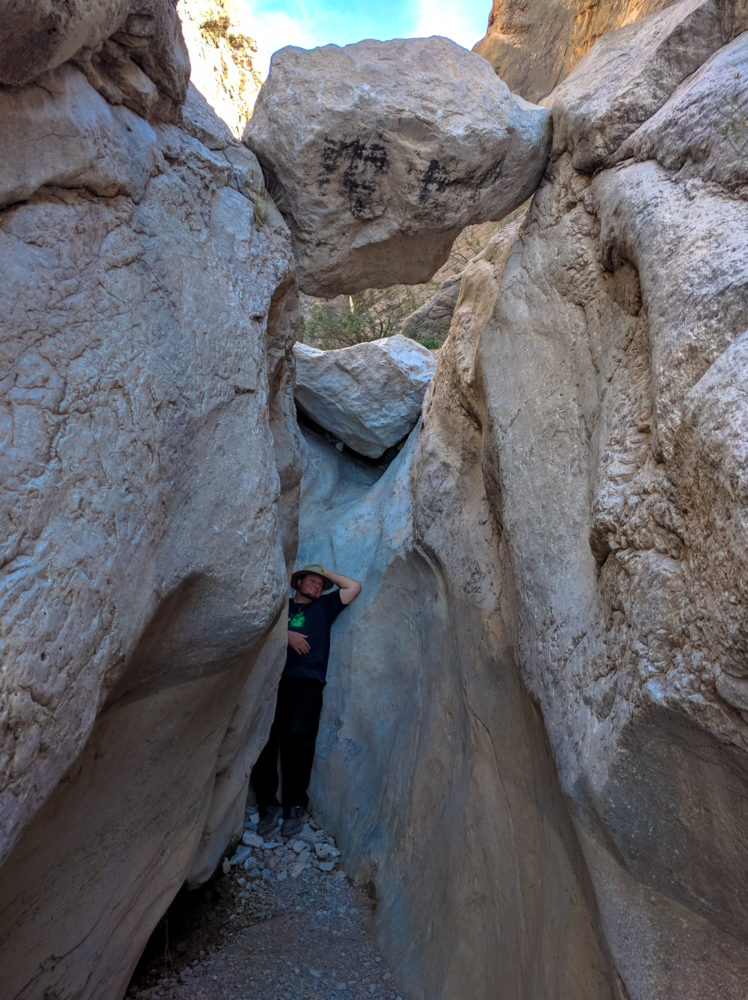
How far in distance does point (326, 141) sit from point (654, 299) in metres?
1.51

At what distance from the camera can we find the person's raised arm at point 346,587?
445 centimetres

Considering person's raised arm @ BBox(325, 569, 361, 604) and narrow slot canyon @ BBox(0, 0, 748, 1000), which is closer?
narrow slot canyon @ BBox(0, 0, 748, 1000)

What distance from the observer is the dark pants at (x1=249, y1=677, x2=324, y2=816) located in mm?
4246

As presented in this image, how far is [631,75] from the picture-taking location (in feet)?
7.88

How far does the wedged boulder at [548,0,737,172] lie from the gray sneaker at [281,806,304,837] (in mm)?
3586

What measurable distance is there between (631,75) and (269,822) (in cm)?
395

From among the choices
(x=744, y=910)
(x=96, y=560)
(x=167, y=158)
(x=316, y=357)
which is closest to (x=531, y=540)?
(x=744, y=910)

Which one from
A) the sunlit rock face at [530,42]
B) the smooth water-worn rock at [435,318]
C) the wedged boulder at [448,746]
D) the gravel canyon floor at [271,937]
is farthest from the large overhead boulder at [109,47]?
the sunlit rock face at [530,42]

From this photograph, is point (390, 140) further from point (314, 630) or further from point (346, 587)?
point (314, 630)

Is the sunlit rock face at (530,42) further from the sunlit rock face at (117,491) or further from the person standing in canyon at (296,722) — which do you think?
the sunlit rock face at (117,491)

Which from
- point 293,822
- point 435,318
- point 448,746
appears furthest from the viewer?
point 435,318

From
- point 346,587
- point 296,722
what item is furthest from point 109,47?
point 296,722

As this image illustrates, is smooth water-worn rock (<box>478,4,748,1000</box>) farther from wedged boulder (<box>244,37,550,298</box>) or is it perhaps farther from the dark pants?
the dark pants

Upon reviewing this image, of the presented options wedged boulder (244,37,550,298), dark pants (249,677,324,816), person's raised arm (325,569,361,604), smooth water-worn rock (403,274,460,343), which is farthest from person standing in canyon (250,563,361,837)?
smooth water-worn rock (403,274,460,343)
